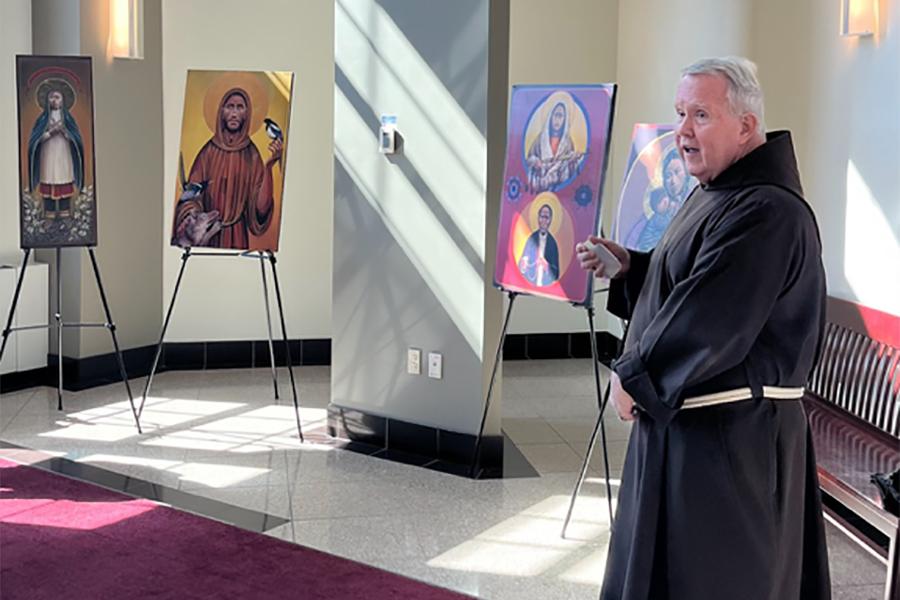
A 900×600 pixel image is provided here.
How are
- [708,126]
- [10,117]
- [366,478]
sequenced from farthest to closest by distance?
[10,117] → [366,478] → [708,126]

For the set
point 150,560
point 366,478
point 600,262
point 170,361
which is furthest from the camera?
point 170,361

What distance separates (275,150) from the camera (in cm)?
556

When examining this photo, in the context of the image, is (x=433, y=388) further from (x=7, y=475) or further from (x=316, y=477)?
(x=7, y=475)

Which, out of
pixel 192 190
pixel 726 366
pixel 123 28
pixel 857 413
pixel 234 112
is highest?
pixel 123 28

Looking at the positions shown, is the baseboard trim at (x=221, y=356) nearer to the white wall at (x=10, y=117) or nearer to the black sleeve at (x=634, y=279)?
the white wall at (x=10, y=117)

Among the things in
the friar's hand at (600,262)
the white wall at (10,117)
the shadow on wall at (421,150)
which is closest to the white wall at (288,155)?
the white wall at (10,117)

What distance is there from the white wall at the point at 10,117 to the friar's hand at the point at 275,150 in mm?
1875

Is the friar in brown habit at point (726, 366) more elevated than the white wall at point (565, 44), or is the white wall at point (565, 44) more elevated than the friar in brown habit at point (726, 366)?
the white wall at point (565, 44)

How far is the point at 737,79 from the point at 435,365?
2950 millimetres

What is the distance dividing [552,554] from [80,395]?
3.40 m

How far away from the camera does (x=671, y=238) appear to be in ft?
8.89

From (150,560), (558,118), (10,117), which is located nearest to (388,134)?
(558,118)

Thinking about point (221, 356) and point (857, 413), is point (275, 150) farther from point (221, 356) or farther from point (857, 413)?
point (857, 413)

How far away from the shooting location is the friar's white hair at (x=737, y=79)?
2.53 metres
